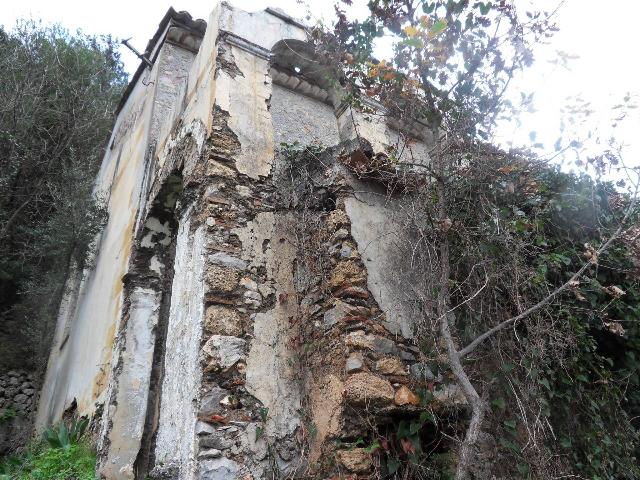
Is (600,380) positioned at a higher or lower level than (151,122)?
lower

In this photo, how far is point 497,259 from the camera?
12.4 ft

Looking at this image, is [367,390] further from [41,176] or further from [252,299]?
[41,176]

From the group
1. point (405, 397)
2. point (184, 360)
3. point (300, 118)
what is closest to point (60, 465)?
point (184, 360)

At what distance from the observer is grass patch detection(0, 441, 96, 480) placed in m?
4.81

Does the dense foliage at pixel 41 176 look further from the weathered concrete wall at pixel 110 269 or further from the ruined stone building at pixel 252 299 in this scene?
the ruined stone building at pixel 252 299

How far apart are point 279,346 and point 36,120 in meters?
8.94

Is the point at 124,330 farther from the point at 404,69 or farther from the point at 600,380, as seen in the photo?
the point at 600,380

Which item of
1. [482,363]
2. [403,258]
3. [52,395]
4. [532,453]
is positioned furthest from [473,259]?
[52,395]

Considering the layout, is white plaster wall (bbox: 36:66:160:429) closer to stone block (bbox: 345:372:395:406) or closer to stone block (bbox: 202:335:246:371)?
stone block (bbox: 202:335:246:371)

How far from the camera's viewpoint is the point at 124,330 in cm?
A: 530

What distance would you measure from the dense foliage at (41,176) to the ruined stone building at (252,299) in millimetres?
3806

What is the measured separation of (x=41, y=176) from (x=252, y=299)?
8331 millimetres

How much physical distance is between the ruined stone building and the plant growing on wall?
0.27 meters

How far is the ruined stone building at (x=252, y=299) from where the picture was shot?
322cm
